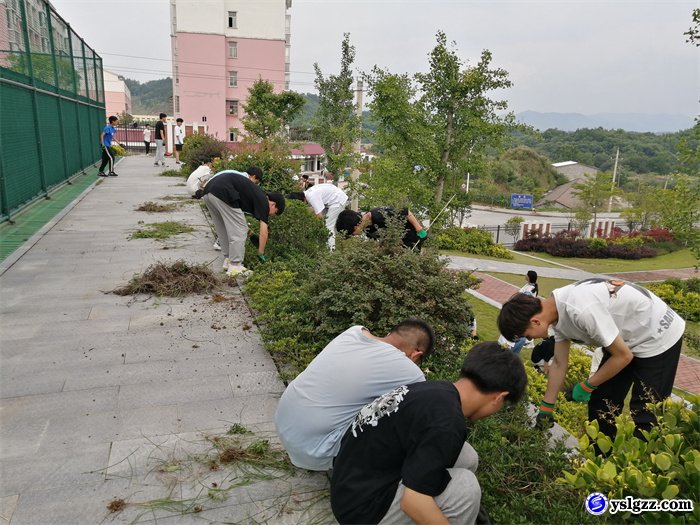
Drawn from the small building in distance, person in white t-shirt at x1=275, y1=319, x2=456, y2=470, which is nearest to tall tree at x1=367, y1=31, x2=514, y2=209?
person in white t-shirt at x1=275, y1=319, x2=456, y2=470

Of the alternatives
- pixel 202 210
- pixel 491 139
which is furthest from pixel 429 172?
pixel 202 210

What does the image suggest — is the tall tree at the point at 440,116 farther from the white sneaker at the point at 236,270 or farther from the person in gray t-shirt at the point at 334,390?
the person in gray t-shirt at the point at 334,390

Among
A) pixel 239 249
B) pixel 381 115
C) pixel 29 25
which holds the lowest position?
pixel 239 249

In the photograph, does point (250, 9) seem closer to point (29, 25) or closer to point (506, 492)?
point (29, 25)

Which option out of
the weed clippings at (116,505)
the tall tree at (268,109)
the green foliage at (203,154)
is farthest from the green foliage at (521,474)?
the tall tree at (268,109)

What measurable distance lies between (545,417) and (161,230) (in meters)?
6.62

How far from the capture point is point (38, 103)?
9555 mm

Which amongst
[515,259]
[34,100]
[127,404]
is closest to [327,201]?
[127,404]

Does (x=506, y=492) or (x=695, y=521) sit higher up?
(x=695, y=521)

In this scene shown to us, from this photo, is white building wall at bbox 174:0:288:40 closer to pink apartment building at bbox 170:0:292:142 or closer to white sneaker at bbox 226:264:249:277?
pink apartment building at bbox 170:0:292:142

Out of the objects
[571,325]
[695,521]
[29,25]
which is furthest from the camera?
[29,25]

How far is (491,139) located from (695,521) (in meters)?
15.0

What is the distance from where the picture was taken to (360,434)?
204 centimetres

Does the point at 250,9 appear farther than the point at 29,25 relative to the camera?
Yes
